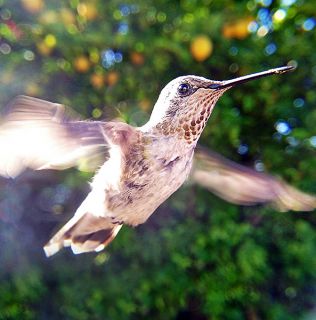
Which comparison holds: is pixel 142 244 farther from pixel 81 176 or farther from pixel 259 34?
pixel 259 34

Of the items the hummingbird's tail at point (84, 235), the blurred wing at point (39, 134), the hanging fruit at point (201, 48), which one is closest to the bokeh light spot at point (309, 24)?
the hanging fruit at point (201, 48)

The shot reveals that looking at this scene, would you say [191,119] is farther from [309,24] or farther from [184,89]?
[309,24]

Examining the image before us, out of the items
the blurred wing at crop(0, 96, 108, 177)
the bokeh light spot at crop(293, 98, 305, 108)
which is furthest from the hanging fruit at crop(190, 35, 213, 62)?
the blurred wing at crop(0, 96, 108, 177)

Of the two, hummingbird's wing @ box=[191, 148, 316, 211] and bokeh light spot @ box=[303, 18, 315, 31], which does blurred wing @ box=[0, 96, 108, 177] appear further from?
bokeh light spot @ box=[303, 18, 315, 31]

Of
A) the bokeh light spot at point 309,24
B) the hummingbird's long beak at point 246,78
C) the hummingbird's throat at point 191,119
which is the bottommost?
the bokeh light spot at point 309,24

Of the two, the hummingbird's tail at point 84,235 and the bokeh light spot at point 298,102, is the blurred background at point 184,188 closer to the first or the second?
the bokeh light spot at point 298,102
